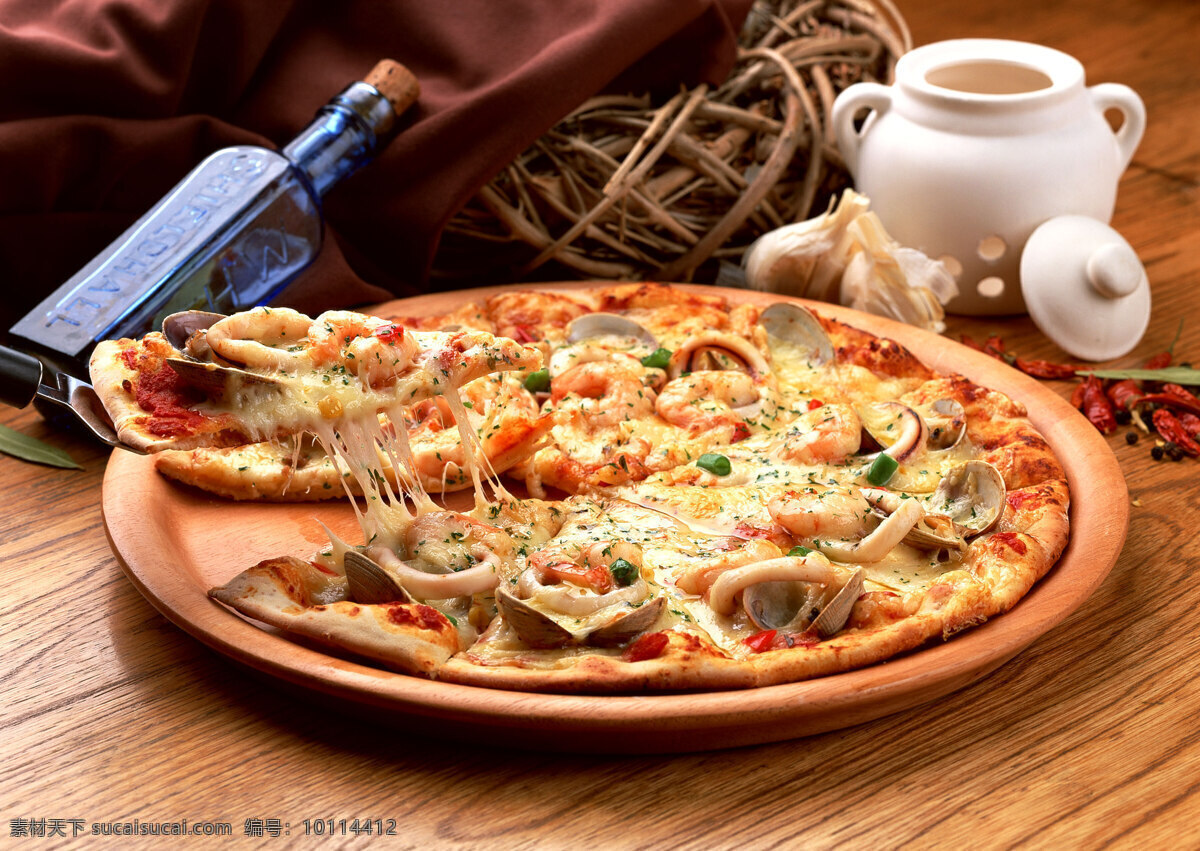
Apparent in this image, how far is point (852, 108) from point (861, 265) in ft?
2.46

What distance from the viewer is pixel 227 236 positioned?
4.50 m

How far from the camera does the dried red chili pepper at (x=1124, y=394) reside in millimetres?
→ 4582

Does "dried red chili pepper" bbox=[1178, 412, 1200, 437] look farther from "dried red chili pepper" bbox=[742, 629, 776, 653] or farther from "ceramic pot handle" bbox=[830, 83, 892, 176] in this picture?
"dried red chili pepper" bbox=[742, 629, 776, 653]

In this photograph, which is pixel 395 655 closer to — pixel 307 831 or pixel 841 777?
pixel 307 831

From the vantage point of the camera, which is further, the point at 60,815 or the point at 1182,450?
the point at 1182,450

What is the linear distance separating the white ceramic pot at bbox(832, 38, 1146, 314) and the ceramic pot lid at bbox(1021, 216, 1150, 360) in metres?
0.19

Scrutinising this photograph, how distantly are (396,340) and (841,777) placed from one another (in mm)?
1634

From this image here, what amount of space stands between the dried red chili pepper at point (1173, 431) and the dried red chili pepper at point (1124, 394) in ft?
0.37

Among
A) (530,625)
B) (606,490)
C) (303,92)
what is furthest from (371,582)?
(303,92)

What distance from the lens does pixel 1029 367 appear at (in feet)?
16.0

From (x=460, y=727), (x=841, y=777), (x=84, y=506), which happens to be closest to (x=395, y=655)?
(x=460, y=727)

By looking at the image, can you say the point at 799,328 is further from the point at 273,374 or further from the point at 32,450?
the point at 32,450

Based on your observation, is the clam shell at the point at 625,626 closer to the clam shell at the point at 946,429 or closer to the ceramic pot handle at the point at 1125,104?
the clam shell at the point at 946,429

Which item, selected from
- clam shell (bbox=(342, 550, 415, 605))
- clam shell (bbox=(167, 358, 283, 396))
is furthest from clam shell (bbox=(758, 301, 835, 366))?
clam shell (bbox=(167, 358, 283, 396))
